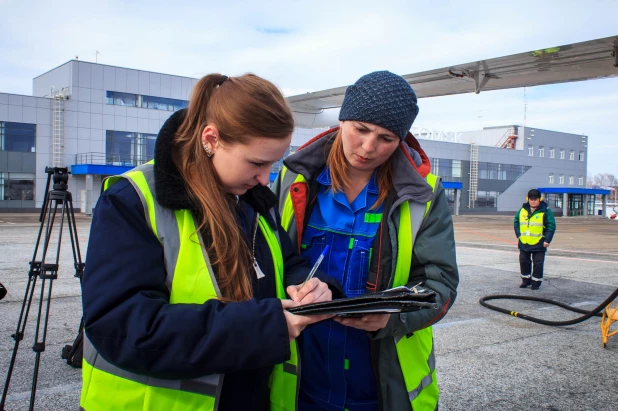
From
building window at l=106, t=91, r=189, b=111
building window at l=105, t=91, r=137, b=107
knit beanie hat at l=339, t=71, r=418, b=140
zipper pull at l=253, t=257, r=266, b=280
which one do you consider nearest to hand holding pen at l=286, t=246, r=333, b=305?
zipper pull at l=253, t=257, r=266, b=280

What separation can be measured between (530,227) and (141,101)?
1223 inches

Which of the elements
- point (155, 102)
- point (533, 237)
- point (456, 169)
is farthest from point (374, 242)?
point (456, 169)

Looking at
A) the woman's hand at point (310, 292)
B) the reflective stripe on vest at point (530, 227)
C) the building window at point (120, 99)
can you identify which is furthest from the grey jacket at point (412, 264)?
the building window at point (120, 99)

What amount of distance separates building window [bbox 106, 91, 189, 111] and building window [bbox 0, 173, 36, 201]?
24.7ft

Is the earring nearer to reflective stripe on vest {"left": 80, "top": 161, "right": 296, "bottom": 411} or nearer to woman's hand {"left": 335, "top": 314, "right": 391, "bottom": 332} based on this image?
reflective stripe on vest {"left": 80, "top": 161, "right": 296, "bottom": 411}

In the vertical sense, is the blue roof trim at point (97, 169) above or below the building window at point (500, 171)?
below

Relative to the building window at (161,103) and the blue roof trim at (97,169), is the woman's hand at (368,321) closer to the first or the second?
the blue roof trim at (97,169)

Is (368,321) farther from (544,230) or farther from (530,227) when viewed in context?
(544,230)

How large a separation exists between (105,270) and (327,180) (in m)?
1.07

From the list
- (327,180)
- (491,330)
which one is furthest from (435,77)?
(327,180)

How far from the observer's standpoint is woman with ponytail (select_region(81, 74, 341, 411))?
112 centimetres

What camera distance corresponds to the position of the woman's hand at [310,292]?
1.38 metres

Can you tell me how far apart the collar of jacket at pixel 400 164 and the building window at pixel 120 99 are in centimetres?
3459

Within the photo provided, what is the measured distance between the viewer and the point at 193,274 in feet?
4.03
